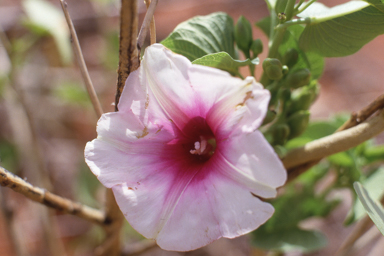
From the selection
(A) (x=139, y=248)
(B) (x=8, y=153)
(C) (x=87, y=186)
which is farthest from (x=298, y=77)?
(B) (x=8, y=153)

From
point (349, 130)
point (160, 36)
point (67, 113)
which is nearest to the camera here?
point (349, 130)

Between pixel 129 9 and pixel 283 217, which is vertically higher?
pixel 129 9

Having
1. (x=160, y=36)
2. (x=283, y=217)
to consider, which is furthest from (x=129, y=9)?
(x=160, y=36)

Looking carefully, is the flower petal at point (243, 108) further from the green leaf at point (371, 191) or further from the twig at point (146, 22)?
the green leaf at point (371, 191)

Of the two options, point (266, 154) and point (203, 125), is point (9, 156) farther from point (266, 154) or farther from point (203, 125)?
point (266, 154)

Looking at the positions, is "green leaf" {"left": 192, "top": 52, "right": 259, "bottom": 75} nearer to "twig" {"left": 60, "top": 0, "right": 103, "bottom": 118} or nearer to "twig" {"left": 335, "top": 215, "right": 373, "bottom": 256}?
"twig" {"left": 60, "top": 0, "right": 103, "bottom": 118}

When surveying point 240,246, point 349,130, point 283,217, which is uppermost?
point 349,130

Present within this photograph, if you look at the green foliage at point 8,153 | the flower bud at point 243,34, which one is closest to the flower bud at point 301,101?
the flower bud at point 243,34
